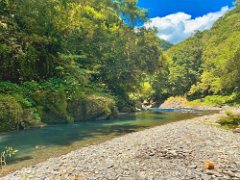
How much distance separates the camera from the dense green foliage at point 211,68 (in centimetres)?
6366

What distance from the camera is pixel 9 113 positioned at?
1021 inches

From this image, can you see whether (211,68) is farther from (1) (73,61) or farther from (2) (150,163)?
(2) (150,163)

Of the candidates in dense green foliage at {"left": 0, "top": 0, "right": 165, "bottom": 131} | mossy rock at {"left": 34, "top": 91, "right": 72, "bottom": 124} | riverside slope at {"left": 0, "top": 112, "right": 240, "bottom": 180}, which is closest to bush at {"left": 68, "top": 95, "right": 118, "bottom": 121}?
dense green foliage at {"left": 0, "top": 0, "right": 165, "bottom": 131}

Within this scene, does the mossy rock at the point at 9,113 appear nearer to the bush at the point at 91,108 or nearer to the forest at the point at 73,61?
the forest at the point at 73,61

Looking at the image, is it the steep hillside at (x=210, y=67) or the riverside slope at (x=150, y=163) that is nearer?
the riverside slope at (x=150, y=163)

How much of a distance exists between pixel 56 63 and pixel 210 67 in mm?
66291

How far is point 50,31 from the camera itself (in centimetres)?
3662

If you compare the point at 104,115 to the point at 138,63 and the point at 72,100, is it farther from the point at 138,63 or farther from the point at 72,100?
the point at 138,63

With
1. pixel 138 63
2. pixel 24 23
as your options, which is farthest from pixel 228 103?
pixel 24 23

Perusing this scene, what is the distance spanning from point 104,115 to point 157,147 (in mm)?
25234

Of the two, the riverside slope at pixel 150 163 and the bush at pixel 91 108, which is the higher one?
the bush at pixel 91 108

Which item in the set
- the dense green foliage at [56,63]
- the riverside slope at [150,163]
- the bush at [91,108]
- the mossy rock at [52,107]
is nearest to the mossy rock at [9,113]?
the dense green foliage at [56,63]

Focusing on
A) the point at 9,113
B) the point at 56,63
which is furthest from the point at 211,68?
the point at 9,113

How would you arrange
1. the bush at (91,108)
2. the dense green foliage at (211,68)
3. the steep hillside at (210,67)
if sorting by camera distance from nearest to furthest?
1. the bush at (91,108)
2. the steep hillside at (210,67)
3. the dense green foliage at (211,68)
